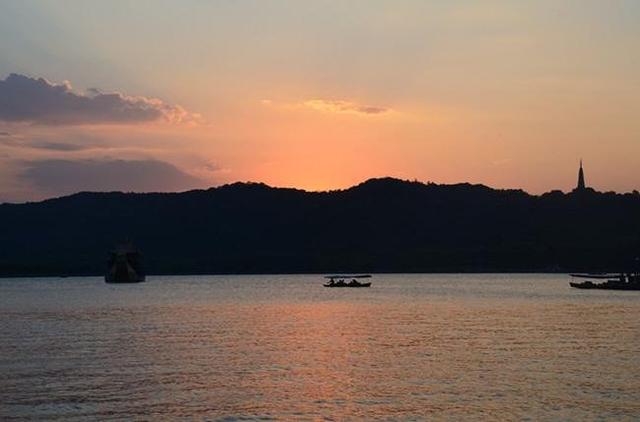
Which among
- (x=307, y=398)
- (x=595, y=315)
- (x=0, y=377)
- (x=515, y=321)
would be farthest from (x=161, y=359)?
(x=595, y=315)

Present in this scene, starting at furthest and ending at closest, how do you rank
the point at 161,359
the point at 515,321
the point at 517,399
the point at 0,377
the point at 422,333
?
the point at 515,321 → the point at 422,333 → the point at 161,359 → the point at 0,377 → the point at 517,399

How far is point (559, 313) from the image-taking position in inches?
4488

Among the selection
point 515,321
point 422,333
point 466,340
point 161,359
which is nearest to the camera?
point 161,359

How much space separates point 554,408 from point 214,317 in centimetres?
7455

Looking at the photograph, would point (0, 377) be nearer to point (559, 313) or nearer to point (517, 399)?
point (517, 399)

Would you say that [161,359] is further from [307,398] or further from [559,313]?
[559,313]

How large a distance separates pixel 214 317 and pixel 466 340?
4533 cm

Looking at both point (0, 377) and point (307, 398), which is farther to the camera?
point (0, 377)

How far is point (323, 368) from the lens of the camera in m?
57.2

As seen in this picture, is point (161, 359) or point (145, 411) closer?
point (145, 411)

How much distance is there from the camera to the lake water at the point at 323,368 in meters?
41.8

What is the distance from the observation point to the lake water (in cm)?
4181

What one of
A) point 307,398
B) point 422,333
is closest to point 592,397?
point 307,398

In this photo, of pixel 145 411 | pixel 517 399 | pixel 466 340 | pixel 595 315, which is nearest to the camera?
pixel 145 411
